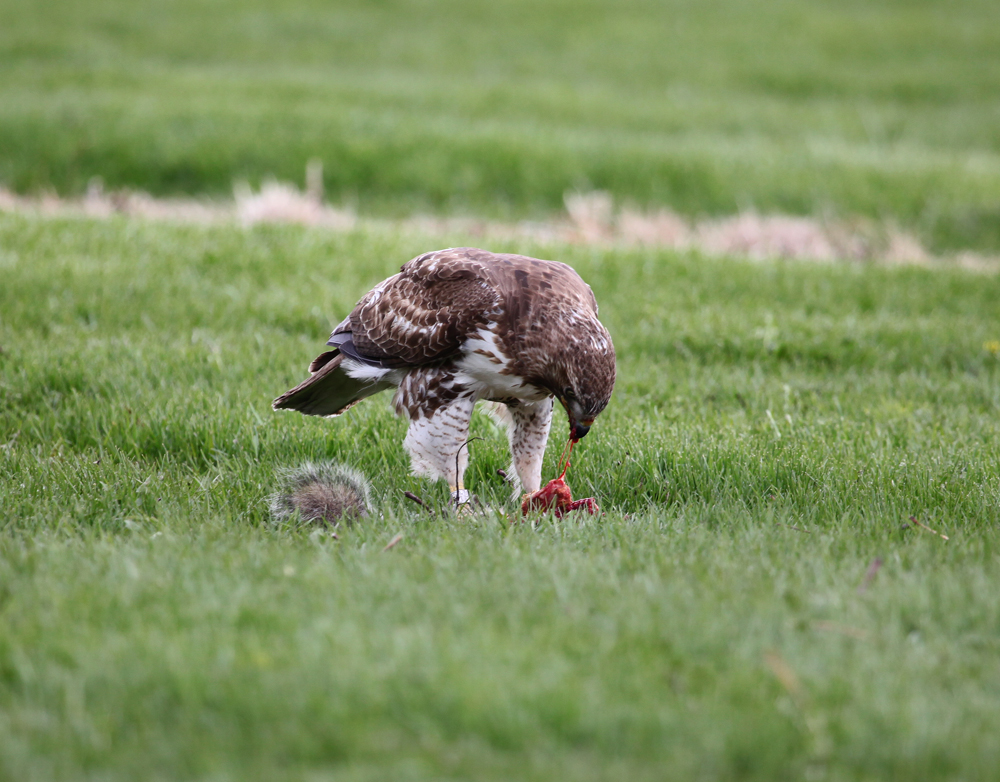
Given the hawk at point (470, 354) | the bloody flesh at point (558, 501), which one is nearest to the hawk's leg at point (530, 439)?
the hawk at point (470, 354)

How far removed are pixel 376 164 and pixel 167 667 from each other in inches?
500

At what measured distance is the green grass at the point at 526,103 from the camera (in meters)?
14.3

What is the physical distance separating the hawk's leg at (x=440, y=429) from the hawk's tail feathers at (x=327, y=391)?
1.69ft

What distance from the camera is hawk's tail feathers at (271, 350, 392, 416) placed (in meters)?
5.08

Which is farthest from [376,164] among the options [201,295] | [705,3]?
[705,3]

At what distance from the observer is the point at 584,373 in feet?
14.0

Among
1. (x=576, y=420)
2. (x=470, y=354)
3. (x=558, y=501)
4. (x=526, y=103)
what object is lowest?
(x=558, y=501)

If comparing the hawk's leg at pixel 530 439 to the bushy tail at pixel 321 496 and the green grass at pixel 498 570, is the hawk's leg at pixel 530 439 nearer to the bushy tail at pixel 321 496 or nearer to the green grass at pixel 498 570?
the green grass at pixel 498 570

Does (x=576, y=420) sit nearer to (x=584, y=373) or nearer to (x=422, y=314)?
(x=584, y=373)

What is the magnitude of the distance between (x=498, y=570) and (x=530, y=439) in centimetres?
146

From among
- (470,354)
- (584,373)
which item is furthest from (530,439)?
(584,373)

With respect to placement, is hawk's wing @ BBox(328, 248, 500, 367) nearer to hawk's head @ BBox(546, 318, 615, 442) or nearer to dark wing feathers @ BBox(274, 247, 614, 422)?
dark wing feathers @ BBox(274, 247, 614, 422)

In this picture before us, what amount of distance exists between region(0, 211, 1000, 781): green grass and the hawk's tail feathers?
0.19 metres

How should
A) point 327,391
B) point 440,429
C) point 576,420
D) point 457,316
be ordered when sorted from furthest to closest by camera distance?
point 327,391 < point 440,429 < point 457,316 < point 576,420
